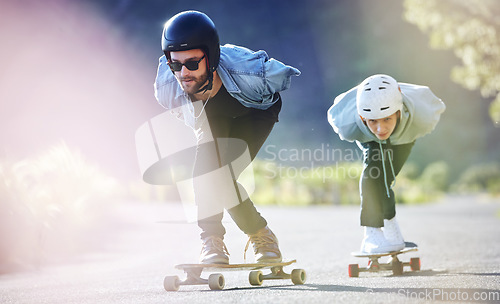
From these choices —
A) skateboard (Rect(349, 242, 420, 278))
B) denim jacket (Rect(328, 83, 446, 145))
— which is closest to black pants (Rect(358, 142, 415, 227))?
denim jacket (Rect(328, 83, 446, 145))

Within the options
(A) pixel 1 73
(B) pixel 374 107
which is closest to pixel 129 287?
(B) pixel 374 107

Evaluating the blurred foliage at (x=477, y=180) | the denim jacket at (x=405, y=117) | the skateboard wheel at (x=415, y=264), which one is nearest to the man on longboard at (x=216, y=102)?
the denim jacket at (x=405, y=117)

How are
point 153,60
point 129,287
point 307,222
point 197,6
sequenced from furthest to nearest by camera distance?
point 197,6 < point 153,60 < point 307,222 < point 129,287

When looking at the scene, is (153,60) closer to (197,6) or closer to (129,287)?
(197,6)

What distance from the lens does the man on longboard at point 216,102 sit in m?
3.82

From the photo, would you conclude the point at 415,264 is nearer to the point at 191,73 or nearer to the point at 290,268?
the point at 290,268

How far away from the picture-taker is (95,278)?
5309 millimetres

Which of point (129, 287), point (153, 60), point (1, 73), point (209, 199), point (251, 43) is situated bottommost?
point (129, 287)

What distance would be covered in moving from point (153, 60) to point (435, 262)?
39.2 meters

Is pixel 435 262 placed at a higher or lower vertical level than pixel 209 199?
lower

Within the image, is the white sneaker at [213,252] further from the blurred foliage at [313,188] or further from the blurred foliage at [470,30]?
the blurred foliage at [313,188]

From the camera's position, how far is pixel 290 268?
5.61m

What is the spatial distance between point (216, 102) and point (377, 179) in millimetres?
1564

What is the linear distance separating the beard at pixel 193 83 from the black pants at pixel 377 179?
5.34 feet
